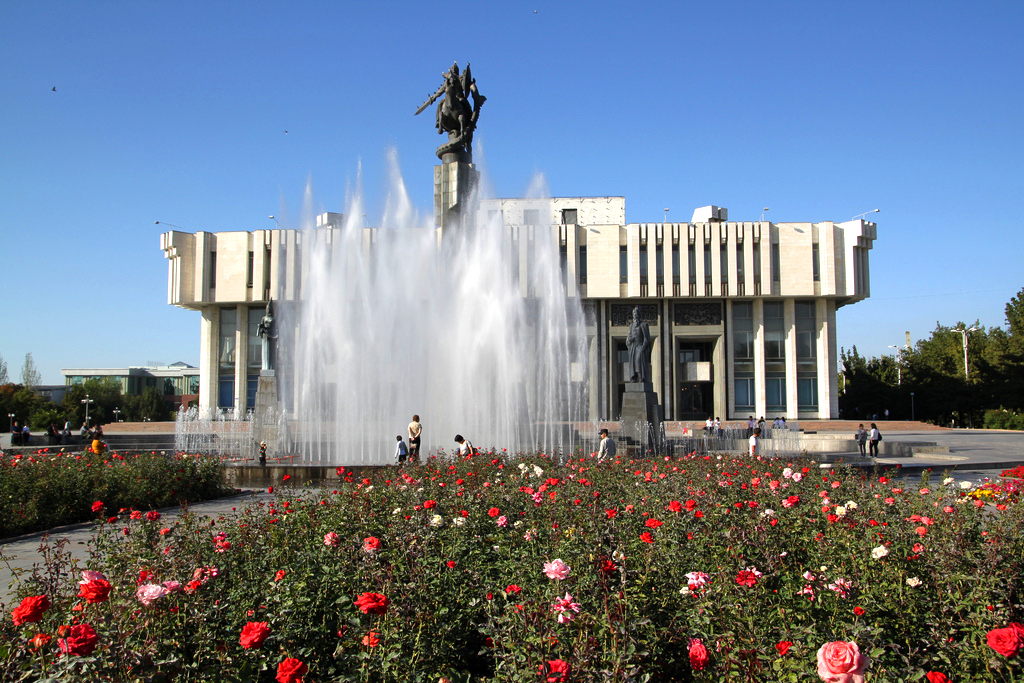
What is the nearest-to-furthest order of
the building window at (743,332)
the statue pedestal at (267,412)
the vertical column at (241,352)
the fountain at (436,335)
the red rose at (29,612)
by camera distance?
the red rose at (29,612)
the fountain at (436,335)
the statue pedestal at (267,412)
the building window at (743,332)
the vertical column at (241,352)

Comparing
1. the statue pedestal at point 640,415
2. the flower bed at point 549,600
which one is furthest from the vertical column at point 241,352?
the flower bed at point 549,600

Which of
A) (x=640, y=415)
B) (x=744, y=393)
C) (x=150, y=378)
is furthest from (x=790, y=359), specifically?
(x=150, y=378)

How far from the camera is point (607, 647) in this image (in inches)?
129

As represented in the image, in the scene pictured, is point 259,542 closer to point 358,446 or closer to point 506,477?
point 506,477

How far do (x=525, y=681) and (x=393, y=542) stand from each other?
1.61m

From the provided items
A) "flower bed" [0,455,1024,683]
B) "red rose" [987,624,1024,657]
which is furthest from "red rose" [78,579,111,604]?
"red rose" [987,624,1024,657]

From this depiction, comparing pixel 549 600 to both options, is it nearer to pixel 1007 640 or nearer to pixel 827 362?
pixel 1007 640

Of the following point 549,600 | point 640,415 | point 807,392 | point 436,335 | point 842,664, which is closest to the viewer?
point 842,664

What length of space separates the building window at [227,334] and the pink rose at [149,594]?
50.6 metres

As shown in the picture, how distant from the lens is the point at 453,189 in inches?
858

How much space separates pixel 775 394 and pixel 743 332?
4728 millimetres

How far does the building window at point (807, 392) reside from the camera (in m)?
47.5

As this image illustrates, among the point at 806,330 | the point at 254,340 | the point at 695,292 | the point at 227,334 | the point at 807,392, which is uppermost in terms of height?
the point at 695,292

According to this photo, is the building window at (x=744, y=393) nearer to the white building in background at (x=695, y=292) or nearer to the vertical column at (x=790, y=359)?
the white building in background at (x=695, y=292)
